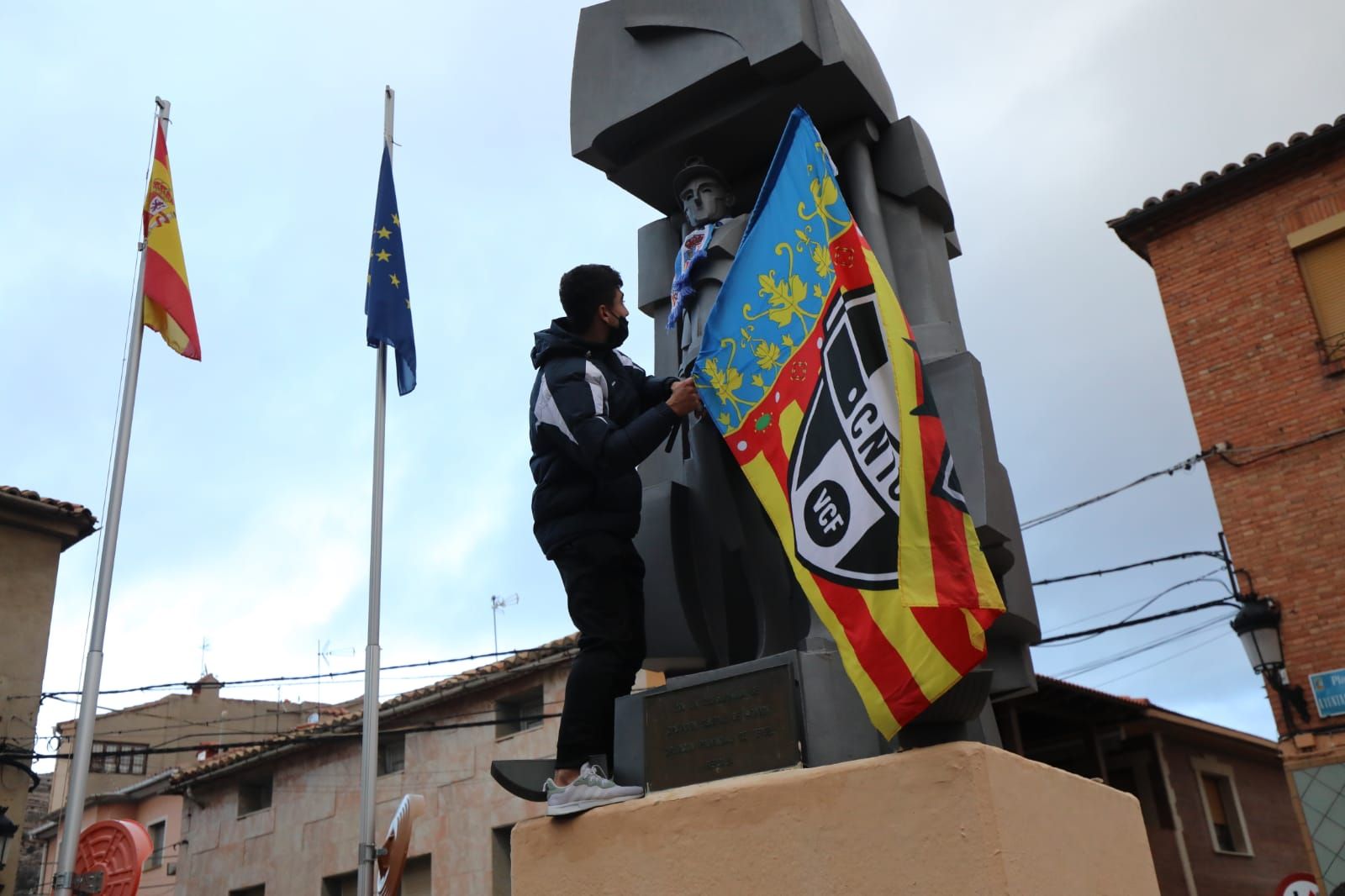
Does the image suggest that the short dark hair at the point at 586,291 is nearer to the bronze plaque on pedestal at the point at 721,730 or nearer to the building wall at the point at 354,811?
the bronze plaque on pedestal at the point at 721,730

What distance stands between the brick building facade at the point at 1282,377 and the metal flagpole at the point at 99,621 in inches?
439

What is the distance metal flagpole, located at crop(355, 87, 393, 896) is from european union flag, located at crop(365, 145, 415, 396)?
0.17 meters

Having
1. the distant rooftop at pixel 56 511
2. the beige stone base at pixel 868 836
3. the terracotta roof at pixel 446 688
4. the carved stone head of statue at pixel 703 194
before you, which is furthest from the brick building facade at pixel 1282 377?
the distant rooftop at pixel 56 511

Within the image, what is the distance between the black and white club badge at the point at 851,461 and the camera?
2967 millimetres

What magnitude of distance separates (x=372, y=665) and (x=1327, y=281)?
37.9 feet

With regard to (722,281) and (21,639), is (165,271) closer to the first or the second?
(722,281)

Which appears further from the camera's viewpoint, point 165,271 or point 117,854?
point 117,854

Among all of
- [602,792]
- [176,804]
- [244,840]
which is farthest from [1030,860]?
[176,804]

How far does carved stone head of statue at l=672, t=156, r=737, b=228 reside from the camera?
4270 millimetres

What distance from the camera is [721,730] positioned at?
11.1 feet

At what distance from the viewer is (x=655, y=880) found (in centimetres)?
321

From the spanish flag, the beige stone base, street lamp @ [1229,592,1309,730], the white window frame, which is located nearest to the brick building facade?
street lamp @ [1229,592,1309,730]

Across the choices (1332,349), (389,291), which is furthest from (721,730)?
(1332,349)

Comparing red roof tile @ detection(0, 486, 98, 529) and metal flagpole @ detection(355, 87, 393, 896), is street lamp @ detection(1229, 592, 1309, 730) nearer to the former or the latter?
metal flagpole @ detection(355, 87, 393, 896)
